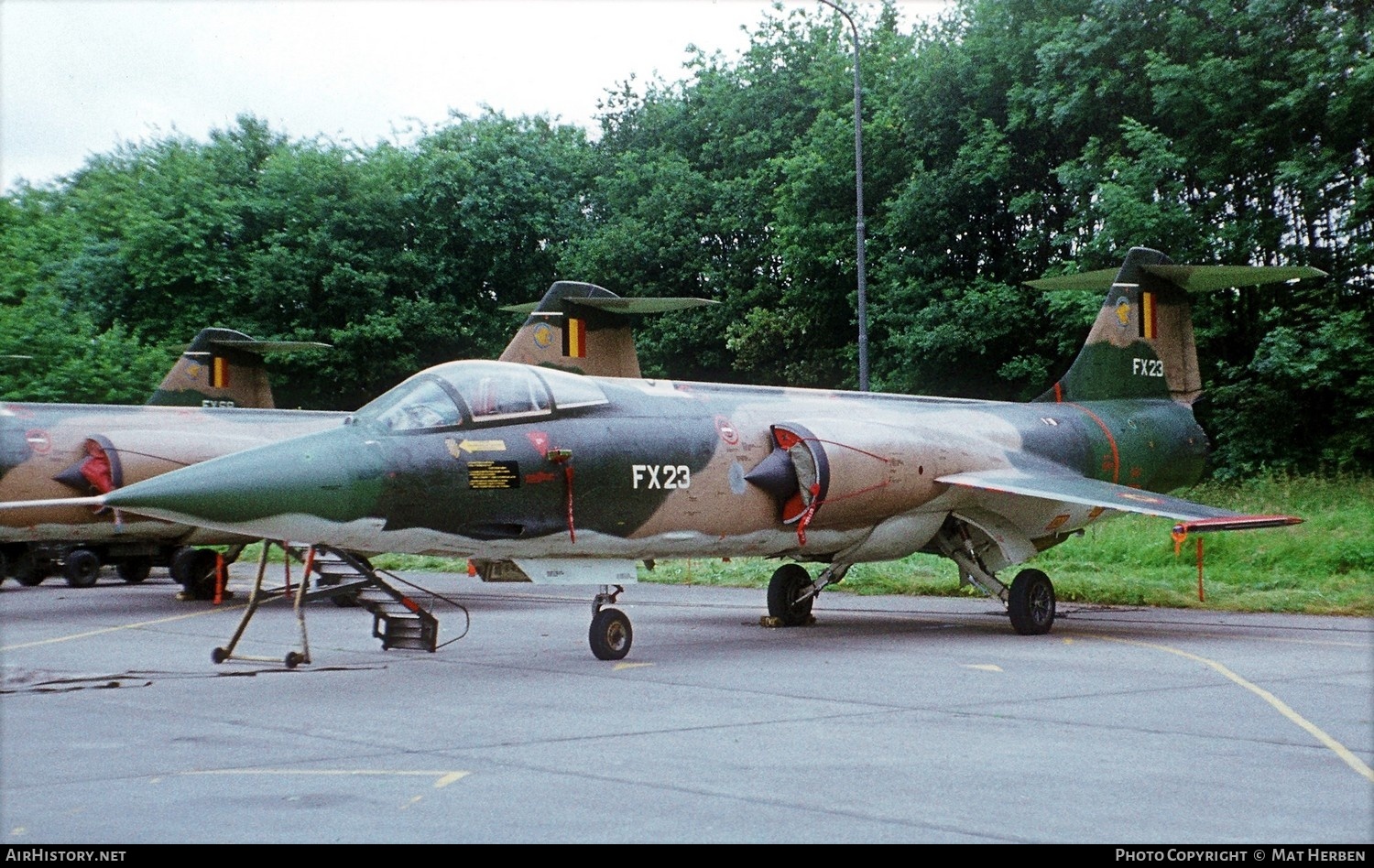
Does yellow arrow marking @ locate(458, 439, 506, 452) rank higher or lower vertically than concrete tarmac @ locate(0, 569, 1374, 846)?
higher

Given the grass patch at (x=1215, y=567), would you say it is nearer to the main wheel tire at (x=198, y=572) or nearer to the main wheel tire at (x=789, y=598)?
the main wheel tire at (x=789, y=598)

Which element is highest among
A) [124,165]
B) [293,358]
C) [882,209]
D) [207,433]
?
[124,165]

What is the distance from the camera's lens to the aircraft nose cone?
9148mm

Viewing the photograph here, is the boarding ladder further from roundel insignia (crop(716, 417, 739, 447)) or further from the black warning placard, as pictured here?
roundel insignia (crop(716, 417, 739, 447))

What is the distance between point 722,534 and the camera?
12547 millimetres

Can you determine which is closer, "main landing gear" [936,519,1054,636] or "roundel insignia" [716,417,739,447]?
"roundel insignia" [716,417,739,447]

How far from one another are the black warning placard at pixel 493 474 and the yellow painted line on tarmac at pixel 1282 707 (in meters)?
5.78

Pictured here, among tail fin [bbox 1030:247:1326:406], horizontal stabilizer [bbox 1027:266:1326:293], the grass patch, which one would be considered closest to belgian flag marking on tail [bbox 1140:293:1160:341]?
tail fin [bbox 1030:247:1326:406]

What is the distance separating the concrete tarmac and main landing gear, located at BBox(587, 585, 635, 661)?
0.49 feet

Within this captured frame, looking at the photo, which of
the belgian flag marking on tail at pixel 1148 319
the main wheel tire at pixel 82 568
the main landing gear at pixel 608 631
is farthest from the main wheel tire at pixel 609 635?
the main wheel tire at pixel 82 568

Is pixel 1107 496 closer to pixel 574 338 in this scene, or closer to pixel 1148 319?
pixel 1148 319
